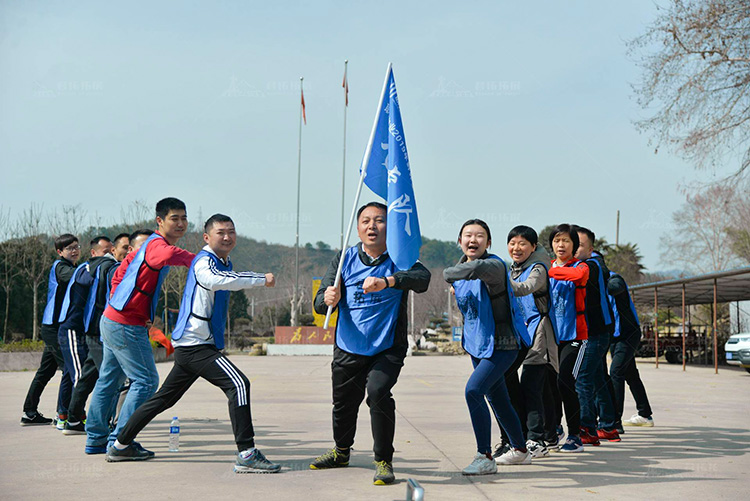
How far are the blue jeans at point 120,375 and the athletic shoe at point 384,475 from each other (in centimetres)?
205

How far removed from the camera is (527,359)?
6.34 m

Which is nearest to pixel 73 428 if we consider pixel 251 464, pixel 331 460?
pixel 251 464

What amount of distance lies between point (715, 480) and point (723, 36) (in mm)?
14151

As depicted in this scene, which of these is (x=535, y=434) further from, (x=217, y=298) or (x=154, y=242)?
(x=154, y=242)

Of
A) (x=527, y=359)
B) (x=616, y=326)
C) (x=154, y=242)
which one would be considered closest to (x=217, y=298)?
(x=154, y=242)

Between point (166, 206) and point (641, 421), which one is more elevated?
point (166, 206)

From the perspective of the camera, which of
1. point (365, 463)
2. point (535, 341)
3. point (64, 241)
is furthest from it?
point (64, 241)

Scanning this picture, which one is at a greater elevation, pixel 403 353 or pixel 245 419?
pixel 403 353

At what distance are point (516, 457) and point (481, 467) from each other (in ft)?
1.92

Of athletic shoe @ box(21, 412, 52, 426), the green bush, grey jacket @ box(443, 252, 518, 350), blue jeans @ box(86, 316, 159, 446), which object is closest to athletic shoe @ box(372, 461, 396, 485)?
grey jacket @ box(443, 252, 518, 350)

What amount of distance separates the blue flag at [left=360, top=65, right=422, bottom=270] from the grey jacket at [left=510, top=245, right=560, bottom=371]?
106 cm

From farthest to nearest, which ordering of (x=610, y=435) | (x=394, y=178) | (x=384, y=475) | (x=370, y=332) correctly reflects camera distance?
(x=610, y=435)
(x=394, y=178)
(x=370, y=332)
(x=384, y=475)

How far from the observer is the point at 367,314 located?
17.5 ft

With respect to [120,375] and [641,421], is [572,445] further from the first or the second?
[120,375]
